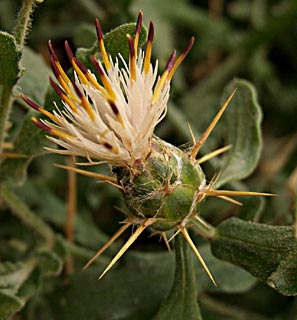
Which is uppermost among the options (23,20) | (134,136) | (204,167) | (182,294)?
(23,20)

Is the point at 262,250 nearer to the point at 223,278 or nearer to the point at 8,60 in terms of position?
the point at 223,278

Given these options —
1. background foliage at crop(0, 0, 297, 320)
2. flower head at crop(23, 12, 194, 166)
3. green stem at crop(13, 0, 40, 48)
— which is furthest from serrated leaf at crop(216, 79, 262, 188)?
green stem at crop(13, 0, 40, 48)

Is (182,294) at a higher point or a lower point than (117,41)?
lower

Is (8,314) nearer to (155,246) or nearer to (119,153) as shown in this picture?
(119,153)

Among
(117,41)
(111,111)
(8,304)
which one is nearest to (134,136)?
(111,111)

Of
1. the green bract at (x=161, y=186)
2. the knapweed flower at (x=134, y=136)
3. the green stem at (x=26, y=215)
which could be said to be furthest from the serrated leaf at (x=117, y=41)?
the green stem at (x=26, y=215)

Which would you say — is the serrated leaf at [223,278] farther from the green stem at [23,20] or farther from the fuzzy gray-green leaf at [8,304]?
the green stem at [23,20]

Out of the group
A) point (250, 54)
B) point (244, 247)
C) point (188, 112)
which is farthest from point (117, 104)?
point (250, 54)

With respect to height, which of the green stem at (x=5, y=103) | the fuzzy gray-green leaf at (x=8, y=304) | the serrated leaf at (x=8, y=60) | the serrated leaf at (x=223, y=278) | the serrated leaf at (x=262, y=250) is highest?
the serrated leaf at (x=8, y=60)
